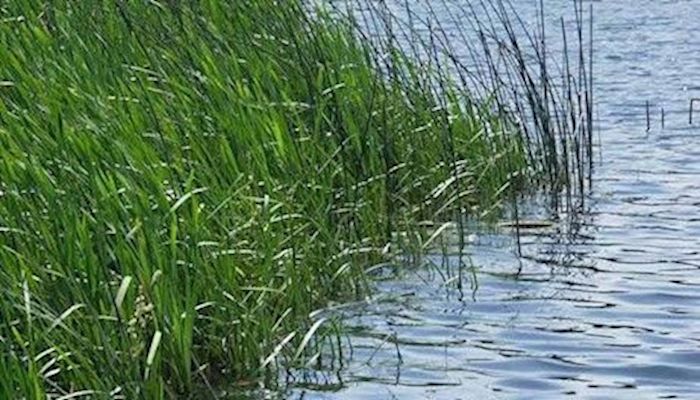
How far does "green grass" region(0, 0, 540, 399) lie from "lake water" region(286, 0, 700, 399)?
0.83ft

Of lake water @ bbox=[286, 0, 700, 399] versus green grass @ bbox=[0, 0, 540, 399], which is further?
lake water @ bbox=[286, 0, 700, 399]

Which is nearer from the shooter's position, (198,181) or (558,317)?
(198,181)

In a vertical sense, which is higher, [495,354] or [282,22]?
[282,22]

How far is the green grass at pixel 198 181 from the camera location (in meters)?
5.53

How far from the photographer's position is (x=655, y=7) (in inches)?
896

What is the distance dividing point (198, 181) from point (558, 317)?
5.52ft

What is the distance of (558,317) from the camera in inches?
290

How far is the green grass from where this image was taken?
18.1ft

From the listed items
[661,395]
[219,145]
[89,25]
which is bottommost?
[661,395]

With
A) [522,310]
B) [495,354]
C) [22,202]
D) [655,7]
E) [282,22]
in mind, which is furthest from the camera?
[655,7]

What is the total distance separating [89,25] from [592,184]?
3976 mm

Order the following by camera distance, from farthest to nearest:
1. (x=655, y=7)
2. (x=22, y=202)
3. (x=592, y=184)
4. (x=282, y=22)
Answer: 1. (x=655, y=7)
2. (x=592, y=184)
3. (x=282, y=22)
4. (x=22, y=202)

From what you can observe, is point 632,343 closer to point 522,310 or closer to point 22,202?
point 522,310

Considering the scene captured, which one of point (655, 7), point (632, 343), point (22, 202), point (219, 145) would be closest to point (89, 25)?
point (219, 145)
